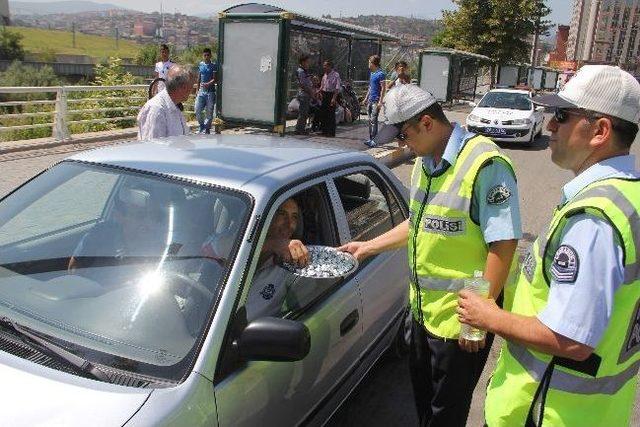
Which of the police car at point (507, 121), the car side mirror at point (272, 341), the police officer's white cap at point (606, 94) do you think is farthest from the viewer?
the police car at point (507, 121)

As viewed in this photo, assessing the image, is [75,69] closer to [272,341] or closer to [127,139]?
[127,139]

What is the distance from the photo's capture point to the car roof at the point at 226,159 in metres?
2.47

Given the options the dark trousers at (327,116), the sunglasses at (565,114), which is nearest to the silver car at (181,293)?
the sunglasses at (565,114)

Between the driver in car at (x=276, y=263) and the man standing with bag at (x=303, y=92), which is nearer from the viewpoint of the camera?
the driver in car at (x=276, y=263)

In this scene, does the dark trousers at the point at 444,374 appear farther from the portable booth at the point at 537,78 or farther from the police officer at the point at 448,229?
the portable booth at the point at 537,78

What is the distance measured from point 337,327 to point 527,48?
37.9 metres

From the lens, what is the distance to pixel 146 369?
1.87 metres

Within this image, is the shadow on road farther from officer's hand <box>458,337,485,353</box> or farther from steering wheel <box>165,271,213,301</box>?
steering wheel <box>165,271,213,301</box>

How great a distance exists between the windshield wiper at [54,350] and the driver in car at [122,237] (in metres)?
0.37

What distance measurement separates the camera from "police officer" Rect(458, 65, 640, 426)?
1.46 metres

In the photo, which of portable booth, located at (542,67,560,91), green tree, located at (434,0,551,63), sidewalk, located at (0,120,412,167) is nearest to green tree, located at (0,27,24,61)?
green tree, located at (434,0,551,63)

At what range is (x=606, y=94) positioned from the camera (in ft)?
5.22

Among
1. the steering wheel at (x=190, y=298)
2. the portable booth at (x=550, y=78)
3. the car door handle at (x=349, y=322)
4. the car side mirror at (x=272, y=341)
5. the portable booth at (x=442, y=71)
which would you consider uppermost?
the portable booth at (x=550, y=78)

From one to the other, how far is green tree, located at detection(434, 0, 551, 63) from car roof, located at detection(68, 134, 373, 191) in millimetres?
34158
